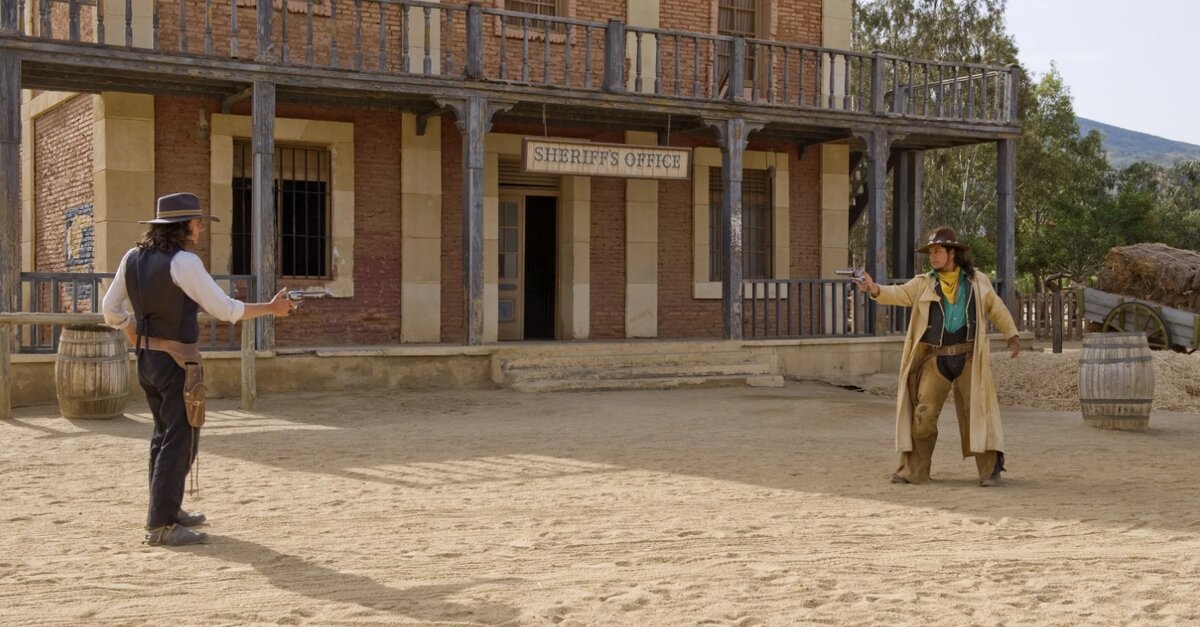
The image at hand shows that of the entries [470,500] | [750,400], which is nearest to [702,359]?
[750,400]

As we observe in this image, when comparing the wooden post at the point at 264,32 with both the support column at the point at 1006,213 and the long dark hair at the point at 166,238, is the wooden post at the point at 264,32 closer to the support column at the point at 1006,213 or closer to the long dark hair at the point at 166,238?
the long dark hair at the point at 166,238

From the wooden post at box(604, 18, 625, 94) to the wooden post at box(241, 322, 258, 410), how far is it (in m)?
5.48

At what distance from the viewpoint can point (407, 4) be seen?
536 inches

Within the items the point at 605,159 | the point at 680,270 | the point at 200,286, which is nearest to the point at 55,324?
the point at 200,286

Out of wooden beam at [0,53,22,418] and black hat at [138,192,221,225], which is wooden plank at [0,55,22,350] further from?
black hat at [138,192,221,225]

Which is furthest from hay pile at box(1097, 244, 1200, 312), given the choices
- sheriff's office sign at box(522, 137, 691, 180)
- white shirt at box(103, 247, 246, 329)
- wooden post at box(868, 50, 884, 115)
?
white shirt at box(103, 247, 246, 329)

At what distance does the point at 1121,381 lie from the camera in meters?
10.9

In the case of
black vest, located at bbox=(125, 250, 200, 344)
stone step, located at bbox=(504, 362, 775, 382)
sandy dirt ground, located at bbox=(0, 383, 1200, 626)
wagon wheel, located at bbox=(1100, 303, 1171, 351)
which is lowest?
sandy dirt ground, located at bbox=(0, 383, 1200, 626)

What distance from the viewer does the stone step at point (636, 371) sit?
13672 millimetres

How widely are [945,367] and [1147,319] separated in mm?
13379

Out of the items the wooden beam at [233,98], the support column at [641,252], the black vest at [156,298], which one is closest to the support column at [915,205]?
the support column at [641,252]

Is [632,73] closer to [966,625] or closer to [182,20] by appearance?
[182,20]

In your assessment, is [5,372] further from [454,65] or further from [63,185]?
[454,65]

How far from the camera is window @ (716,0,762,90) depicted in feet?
56.4
